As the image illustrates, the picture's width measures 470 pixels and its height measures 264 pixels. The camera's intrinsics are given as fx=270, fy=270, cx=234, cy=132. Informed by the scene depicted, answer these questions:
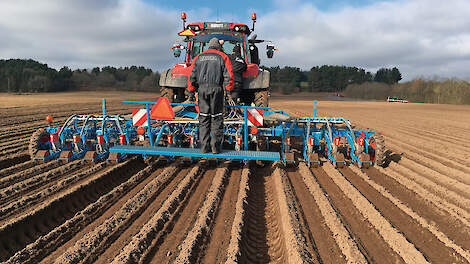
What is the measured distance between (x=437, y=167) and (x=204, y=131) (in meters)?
4.64

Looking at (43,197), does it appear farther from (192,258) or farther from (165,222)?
(192,258)

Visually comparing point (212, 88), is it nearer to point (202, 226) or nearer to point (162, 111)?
point (162, 111)

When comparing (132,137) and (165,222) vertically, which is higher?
(132,137)

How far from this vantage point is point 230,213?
10.2 feet

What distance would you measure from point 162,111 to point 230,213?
6.84 ft

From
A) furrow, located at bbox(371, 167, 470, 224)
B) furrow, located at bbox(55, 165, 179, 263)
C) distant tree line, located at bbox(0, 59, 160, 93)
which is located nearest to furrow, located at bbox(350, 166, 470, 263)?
furrow, located at bbox(371, 167, 470, 224)

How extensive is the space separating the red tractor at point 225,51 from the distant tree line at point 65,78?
44.4m

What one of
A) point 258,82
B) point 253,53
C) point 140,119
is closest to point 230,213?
point 140,119

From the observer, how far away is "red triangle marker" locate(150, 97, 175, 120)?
4.32 meters

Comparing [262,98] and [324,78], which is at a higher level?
[324,78]

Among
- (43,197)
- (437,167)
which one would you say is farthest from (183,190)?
(437,167)

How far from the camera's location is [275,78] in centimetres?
6825

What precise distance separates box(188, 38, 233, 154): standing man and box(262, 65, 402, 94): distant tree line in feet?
197

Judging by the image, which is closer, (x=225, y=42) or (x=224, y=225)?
(x=224, y=225)
